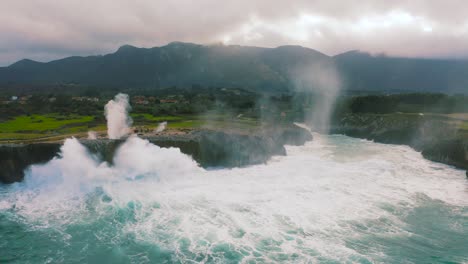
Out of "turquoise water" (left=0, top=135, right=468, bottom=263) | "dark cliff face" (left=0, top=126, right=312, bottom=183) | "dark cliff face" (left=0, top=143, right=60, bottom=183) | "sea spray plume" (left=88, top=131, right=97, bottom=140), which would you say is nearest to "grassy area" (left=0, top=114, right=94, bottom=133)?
"sea spray plume" (left=88, top=131, right=97, bottom=140)

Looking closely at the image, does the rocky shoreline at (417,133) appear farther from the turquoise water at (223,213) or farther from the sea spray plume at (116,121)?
the sea spray plume at (116,121)

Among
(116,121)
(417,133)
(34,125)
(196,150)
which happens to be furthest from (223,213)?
(417,133)

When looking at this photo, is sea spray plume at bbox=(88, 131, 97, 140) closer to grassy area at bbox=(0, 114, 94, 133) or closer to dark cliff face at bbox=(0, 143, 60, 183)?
dark cliff face at bbox=(0, 143, 60, 183)

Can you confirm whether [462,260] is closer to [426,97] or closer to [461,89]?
[426,97]

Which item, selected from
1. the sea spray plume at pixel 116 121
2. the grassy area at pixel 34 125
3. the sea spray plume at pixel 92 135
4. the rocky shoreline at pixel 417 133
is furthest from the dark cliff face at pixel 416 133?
the grassy area at pixel 34 125

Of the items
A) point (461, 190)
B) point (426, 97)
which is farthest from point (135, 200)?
point (426, 97)

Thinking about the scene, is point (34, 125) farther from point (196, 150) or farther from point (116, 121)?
point (196, 150)
